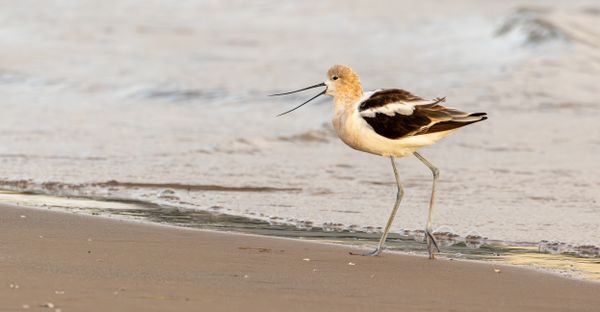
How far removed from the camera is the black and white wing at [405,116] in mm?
7152

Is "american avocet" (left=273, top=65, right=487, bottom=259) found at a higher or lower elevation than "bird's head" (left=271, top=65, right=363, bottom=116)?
lower

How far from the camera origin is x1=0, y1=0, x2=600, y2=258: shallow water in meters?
9.14

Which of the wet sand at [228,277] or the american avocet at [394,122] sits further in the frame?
the american avocet at [394,122]

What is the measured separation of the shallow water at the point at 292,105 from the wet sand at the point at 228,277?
1.32 metres

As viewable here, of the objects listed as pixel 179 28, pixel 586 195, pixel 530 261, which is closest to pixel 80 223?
pixel 530 261

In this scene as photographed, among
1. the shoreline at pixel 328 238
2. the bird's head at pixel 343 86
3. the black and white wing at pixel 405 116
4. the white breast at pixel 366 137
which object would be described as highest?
the bird's head at pixel 343 86

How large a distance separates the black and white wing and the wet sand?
2.48 ft

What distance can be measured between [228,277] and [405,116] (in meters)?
1.71

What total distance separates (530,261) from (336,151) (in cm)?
499

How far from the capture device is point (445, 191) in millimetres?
9719

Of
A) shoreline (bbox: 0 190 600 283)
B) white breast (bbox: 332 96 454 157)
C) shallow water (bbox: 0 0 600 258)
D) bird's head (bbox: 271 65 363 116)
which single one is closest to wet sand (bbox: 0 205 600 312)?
shoreline (bbox: 0 190 600 283)

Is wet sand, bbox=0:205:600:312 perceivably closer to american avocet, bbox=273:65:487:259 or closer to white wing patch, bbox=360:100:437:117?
american avocet, bbox=273:65:487:259

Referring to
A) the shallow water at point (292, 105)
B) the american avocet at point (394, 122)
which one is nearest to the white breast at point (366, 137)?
the american avocet at point (394, 122)

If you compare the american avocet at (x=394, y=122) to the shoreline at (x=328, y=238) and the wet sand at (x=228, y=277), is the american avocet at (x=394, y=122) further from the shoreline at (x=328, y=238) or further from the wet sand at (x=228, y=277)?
the wet sand at (x=228, y=277)
